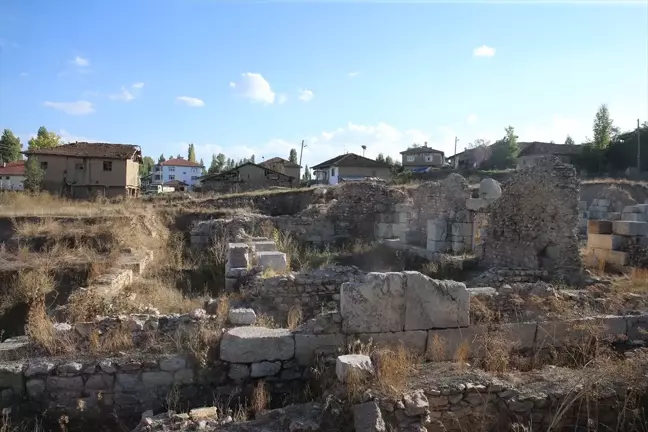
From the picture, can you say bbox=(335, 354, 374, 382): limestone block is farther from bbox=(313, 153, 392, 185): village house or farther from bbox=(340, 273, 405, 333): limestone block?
bbox=(313, 153, 392, 185): village house

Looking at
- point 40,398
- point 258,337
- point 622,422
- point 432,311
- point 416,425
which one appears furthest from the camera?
point 432,311

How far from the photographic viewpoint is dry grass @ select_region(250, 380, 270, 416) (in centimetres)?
458

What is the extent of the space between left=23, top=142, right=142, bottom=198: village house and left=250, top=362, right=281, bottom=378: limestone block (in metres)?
30.6

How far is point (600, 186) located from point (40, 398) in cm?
3154

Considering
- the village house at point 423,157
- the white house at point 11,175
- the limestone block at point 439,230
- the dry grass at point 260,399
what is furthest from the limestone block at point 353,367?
the village house at point 423,157

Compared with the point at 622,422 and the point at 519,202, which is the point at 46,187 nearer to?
the point at 519,202

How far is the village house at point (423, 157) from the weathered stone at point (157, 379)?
58.0m

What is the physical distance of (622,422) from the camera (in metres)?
4.28

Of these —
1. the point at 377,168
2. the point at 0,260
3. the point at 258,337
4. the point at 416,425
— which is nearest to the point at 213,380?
the point at 258,337

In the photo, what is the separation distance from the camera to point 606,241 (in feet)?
43.5

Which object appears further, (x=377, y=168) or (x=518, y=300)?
(x=377, y=168)

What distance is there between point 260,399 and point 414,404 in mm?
1590

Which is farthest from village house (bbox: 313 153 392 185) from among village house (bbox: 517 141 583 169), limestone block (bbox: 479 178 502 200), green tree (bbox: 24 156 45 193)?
limestone block (bbox: 479 178 502 200)

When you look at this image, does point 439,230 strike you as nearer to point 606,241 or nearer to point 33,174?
point 606,241
